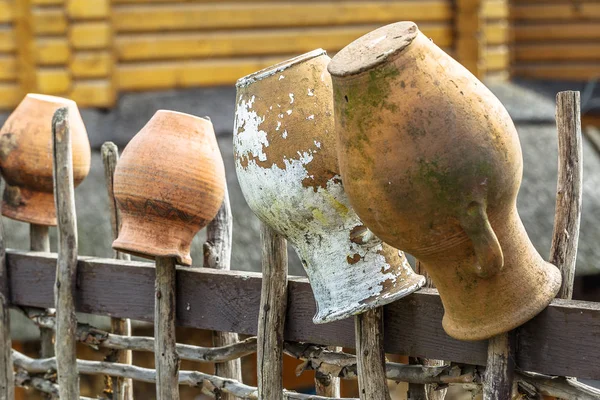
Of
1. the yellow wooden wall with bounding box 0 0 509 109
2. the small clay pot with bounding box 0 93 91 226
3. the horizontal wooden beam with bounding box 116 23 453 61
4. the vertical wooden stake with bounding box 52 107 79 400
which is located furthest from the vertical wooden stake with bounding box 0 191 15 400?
the horizontal wooden beam with bounding box 116 23 453 61

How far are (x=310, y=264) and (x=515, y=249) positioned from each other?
15.8 inches

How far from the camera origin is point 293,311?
6.64 feet

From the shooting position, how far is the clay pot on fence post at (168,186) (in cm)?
212

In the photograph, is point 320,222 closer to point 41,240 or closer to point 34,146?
point 34,146

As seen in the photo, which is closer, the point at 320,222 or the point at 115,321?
the point at 320,222

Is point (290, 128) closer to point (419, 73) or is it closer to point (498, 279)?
point (419, 73)

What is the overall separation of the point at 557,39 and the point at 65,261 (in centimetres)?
684

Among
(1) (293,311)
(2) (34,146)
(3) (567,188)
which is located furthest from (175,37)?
(3) (567,188)

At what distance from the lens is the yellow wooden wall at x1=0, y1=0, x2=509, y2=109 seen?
231 inches

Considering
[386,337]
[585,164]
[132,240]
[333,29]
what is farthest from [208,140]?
[585,164]

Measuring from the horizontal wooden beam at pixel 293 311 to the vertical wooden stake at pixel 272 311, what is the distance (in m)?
0.03

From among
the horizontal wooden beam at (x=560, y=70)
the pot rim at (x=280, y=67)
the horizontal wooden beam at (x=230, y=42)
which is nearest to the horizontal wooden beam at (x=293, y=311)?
the pot rim at (x=280, y=67)

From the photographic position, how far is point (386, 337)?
6.08ft

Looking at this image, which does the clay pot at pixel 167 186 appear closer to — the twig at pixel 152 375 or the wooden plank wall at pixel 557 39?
the twig at pixel 152 375
